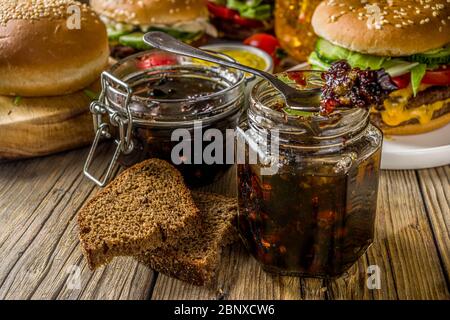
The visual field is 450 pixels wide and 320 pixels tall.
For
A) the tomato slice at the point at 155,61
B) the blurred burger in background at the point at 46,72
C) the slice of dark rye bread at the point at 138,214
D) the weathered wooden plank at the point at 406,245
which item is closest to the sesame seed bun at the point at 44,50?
the blurred burger in background at the point at 46,72

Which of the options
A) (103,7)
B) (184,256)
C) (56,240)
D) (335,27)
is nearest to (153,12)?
(103,7)

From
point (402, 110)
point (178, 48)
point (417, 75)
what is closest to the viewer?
point (178, 48)

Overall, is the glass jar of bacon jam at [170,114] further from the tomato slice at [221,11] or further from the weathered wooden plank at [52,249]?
the tomato slice at [221,11]

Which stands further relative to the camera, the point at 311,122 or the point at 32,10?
the point at 32,10

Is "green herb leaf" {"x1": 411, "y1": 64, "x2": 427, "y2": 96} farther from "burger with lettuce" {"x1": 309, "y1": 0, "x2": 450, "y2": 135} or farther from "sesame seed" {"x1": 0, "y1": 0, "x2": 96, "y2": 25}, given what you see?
"sesame seed" {"x1": 0, "y1": 0, "x2": 96, "y2": 25}

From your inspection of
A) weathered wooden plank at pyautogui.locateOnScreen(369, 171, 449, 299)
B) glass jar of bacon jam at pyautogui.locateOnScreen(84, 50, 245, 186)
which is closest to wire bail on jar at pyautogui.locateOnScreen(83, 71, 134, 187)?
glass jar of bacon jam at pyautogui.locateOnScreen(84, 50, 245, 186)

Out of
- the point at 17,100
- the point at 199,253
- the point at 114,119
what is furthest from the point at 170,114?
the point at 17,100

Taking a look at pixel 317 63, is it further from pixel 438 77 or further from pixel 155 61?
pixel 155 61

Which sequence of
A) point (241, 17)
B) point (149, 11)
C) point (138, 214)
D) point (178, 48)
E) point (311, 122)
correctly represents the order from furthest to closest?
1. point (241, 17)
2. point (149, 11)
3. point (178, 48)
4. point (138, 214)
5. point (311, 122)
